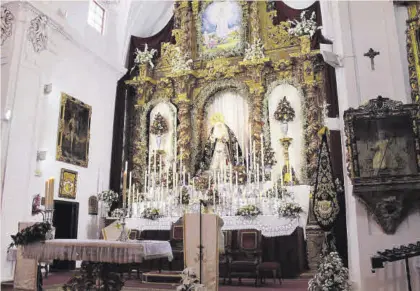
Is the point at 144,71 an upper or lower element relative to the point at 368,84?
upper

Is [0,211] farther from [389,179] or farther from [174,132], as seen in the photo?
[389,179]

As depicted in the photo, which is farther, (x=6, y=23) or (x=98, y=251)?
(x=6, y=23)

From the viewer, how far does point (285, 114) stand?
1127 cm

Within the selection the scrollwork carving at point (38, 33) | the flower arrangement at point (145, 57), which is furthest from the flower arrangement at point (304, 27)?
the scrollwork carving at point (38, 33)

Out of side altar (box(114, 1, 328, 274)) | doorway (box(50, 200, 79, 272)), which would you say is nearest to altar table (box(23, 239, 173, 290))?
side altar (box(114, 1, 328, 274))

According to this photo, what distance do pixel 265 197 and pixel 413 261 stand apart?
469 centimetres

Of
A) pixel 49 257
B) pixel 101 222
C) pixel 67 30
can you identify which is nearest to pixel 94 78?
pixel 67 30

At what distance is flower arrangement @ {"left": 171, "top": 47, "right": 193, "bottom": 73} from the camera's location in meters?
12.6

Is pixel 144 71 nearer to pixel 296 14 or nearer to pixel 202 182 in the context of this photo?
pixel 202 182

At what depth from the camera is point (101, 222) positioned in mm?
11820

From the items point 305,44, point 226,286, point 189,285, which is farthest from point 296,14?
point 189,285

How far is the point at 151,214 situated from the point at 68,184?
8.52ft

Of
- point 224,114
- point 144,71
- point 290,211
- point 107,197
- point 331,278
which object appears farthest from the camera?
point 144,71

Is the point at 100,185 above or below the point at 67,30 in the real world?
below
